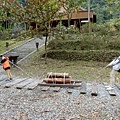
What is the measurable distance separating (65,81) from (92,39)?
360 inches

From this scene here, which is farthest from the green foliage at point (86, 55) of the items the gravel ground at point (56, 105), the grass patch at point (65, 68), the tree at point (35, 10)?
the gravel ground at point (56, 105)

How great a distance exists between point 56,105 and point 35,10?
8.56m

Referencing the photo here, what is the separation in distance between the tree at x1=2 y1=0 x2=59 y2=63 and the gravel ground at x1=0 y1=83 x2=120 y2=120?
708cm

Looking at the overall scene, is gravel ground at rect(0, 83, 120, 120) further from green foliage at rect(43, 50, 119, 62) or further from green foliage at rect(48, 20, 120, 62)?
green foliage at rect(48, 20, 120, 62)

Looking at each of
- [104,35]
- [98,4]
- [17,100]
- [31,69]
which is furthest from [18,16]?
Answer: [98,4]

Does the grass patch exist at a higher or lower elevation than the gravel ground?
lower

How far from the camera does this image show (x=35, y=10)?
12273mm

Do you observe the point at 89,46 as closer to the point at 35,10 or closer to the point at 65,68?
the point at 65,68

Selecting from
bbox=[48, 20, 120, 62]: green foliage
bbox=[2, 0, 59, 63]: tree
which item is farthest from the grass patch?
bbox=[2, 0, 59, 63]: tree

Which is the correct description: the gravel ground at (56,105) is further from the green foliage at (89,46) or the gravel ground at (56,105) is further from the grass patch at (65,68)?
the green foliage at (89,46)

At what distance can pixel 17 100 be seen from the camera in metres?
5.32

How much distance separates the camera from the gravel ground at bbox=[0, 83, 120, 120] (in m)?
4.32

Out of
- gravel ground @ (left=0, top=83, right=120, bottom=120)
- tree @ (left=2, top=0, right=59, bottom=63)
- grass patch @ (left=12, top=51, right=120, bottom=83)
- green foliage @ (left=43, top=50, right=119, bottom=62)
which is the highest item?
tree @ (left=2, top=0, right=59, bottom=63)

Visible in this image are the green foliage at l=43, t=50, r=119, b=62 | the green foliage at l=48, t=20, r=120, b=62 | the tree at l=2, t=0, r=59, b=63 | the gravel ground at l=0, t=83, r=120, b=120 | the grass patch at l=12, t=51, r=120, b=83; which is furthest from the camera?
the green foliage at l=48, t=20, r=120, b=62
